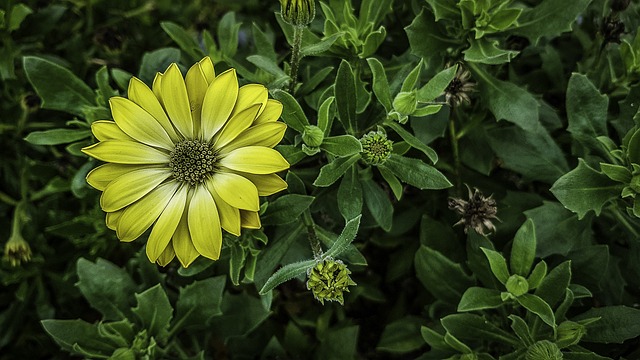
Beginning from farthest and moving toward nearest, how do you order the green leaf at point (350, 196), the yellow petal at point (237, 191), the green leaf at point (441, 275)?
the green leaf at point (441, 275) → the green leaf at point (350, 196) → the yellow petal at point (237, 191)

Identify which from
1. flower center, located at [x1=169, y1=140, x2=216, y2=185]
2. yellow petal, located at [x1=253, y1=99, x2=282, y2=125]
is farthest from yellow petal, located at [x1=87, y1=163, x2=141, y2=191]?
yellow petal, located at [x1=253, y1=99, x2=282, y2=125]

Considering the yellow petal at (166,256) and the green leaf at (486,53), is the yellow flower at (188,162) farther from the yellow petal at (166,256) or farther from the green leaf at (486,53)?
the green leaf at (486,53)

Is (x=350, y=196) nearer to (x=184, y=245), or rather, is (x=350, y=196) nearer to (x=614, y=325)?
(x=184, y=245)

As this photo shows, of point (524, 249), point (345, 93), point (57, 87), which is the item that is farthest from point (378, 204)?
point (57, 87)

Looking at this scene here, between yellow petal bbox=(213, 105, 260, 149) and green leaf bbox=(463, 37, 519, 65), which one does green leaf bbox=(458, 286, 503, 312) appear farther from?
yellow petal bbox=(213, 105, 260, 149)

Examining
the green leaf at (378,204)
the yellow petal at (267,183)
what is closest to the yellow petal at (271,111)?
the yellow petal at (267,183)
